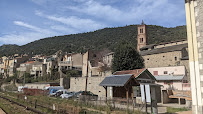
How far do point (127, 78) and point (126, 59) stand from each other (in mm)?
14368

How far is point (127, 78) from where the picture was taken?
1798 centimetres

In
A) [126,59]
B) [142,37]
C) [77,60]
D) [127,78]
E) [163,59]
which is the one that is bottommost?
[127,78]

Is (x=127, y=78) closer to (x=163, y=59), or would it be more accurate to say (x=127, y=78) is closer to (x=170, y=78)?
(x=170, y=78)

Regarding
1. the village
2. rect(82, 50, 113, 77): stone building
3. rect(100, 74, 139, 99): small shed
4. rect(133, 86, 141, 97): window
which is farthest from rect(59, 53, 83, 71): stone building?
rect(133, 86, 141, 97): window

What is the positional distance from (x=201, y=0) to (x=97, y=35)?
145 meters

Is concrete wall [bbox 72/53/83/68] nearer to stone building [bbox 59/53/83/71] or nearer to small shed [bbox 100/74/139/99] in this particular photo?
stone building [bbox 59/53/83/71]

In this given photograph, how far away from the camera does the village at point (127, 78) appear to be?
1855cm

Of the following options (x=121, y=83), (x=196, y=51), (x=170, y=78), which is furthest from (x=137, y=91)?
(x=196, y=51)

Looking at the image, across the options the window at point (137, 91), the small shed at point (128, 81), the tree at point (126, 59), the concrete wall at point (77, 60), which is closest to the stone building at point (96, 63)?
the tree at point (126, 59)

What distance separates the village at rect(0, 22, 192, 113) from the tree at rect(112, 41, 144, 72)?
1.95m

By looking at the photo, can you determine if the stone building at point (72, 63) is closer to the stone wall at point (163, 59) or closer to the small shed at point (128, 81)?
the stone wall at point (163, 59)

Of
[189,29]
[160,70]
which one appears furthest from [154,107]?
[160,70]

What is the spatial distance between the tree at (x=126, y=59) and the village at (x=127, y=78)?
1946mm

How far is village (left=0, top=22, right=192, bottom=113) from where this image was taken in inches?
730
